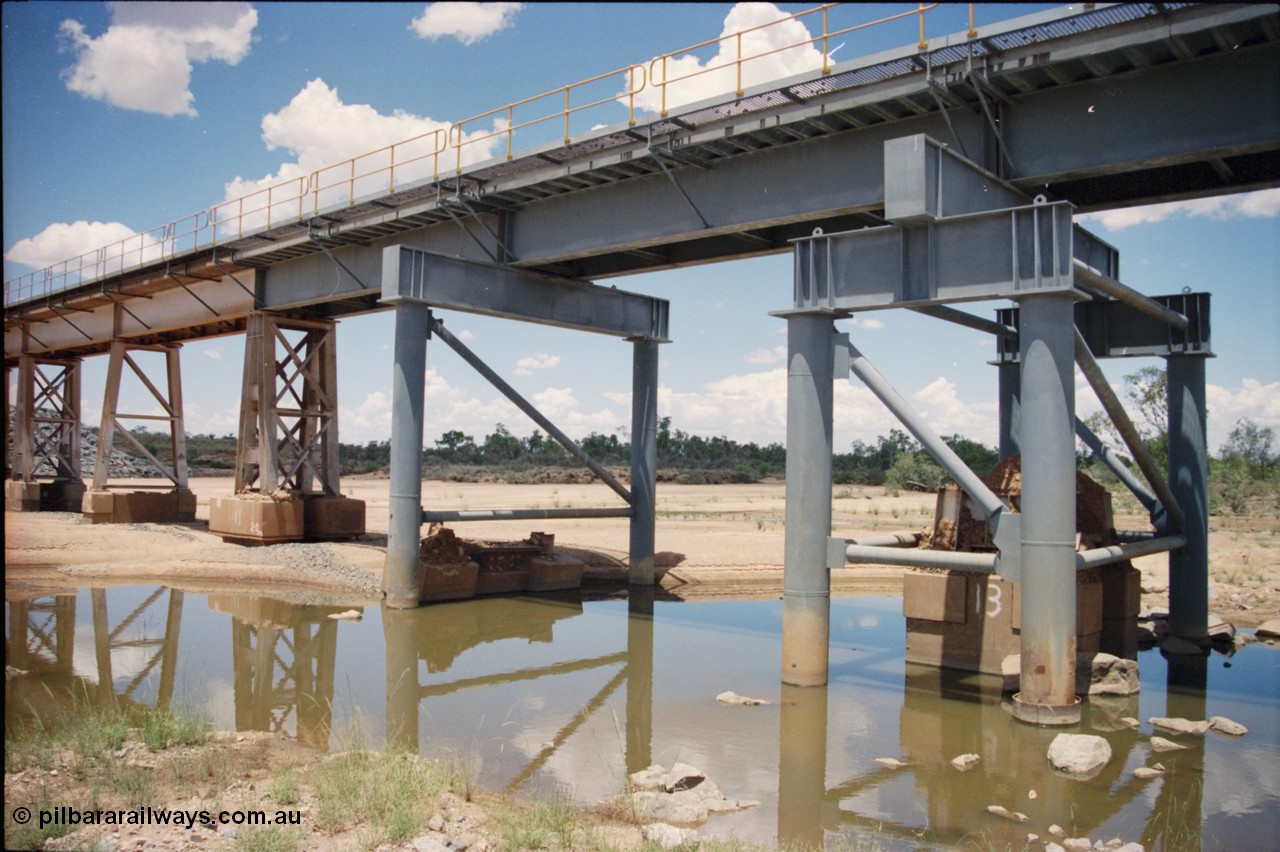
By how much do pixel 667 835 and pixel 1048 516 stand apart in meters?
5.89

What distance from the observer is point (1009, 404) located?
53.8 ft

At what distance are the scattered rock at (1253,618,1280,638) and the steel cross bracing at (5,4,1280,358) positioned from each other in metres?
7.71

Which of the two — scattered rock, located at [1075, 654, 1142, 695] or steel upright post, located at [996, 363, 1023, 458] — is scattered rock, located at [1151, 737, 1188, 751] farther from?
steel upright post, located at [996, 363, 1023, 458]

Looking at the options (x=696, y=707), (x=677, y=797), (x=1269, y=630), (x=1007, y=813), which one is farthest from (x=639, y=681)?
(x=1269, y=630)

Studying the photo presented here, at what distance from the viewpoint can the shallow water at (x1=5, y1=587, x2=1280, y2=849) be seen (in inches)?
320

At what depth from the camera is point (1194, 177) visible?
12.5 meters

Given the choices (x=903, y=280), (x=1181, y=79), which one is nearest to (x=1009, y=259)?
(x=903, y=280)

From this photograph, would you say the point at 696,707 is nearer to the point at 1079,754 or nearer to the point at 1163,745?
the point at 1079,754

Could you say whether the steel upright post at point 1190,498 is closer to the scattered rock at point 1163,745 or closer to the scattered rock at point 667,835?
the scattered rock at point 1163,745

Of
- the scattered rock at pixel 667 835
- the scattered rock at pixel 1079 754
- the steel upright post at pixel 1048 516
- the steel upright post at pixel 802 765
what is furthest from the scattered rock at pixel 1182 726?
the scattered rock at pixel 667 835

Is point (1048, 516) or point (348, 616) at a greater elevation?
point (1048, 516)

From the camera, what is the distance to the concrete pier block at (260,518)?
23.0 m

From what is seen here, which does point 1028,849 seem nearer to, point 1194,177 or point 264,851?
point 264,851

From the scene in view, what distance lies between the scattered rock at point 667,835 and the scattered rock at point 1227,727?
6.79m
